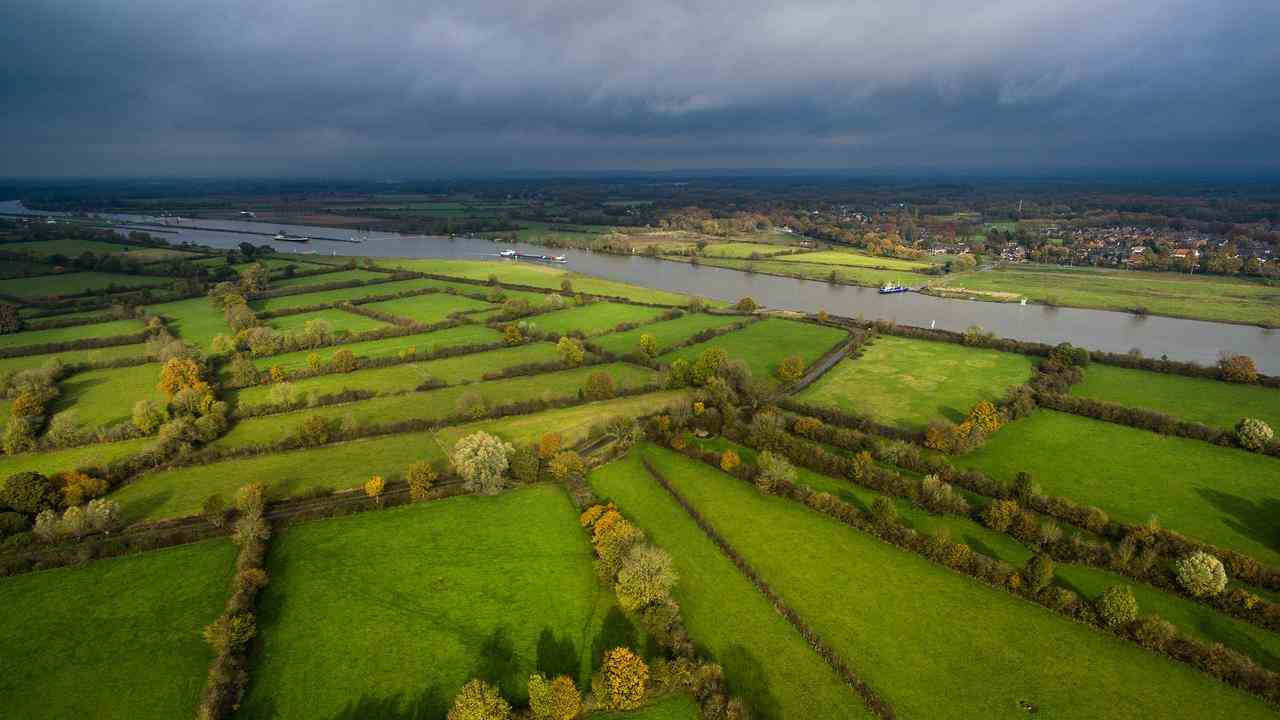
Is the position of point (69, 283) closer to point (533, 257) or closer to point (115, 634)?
point (533, 257)

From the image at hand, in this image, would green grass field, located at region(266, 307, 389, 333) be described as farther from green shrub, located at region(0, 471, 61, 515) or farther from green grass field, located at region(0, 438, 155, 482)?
green shrub, located at region(0, 471, 61, 515)

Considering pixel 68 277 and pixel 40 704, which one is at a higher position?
pixel 68 277

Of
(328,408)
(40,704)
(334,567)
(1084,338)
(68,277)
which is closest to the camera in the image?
(40,704)

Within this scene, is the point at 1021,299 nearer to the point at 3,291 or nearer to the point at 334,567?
the point at 334,567

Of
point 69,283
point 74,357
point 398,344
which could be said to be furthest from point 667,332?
point 69,283

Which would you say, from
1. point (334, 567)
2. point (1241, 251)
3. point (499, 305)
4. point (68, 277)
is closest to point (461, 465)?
point (334, 567)
